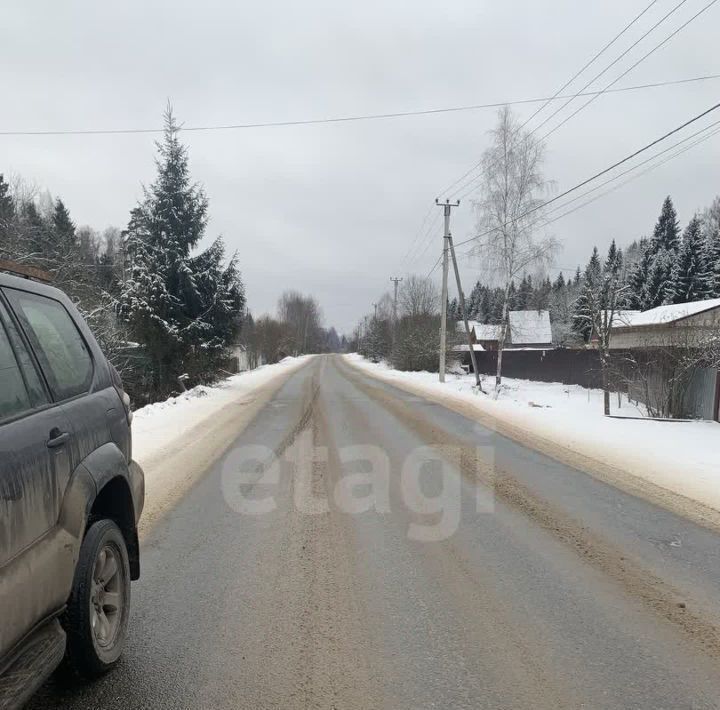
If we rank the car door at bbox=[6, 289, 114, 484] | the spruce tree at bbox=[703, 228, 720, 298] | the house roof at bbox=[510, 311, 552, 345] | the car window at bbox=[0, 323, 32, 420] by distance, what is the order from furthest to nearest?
the house roof at bbox=[510, 311, 552, 345] < the spruce tree at bbox=[703, 228, 720, 298] < the car door at bbox=[6, 289, 114, 484] < the car window at bbox=[0, 323, 32, 420]

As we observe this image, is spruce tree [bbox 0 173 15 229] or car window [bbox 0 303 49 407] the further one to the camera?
spruce tree [bbox 0 173 15 229]

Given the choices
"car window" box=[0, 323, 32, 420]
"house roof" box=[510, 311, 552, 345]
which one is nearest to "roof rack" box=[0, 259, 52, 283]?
"car window" box=[0, 323, 32, 420]

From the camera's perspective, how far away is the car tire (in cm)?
228

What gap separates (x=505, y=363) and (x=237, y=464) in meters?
27.6

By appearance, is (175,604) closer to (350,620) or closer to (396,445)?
(350,620)

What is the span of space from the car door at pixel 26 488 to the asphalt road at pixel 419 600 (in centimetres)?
83

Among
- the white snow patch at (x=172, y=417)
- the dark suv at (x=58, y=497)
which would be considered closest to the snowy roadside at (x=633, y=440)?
the dark suv at (x=58, y=497)

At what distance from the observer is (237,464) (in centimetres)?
→ 767

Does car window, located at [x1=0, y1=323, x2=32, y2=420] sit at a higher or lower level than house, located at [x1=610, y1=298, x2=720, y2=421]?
higher

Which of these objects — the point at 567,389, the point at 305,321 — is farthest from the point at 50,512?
the point at 305,321

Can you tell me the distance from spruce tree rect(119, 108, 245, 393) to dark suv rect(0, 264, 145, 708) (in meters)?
15.8

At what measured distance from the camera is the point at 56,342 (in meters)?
2.67

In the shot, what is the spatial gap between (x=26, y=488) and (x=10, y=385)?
42cm

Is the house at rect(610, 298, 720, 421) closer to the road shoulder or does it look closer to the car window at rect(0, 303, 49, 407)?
the road shoulder
